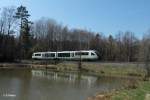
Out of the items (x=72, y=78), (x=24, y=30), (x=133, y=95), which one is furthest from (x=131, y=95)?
(x=24, y=30)

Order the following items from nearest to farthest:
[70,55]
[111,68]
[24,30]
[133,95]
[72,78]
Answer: [133,95]
[72,78]
[111,68]
[70,55]
[24,30]

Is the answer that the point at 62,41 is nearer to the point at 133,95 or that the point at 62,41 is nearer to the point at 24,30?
the point at 24,30

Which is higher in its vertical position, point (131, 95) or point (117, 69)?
point (117, 69)

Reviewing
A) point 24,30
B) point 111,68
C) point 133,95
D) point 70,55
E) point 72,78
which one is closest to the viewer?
point 133,95

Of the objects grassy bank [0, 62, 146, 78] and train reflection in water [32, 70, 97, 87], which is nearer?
train reflection in water [32, 70, 97, 87]

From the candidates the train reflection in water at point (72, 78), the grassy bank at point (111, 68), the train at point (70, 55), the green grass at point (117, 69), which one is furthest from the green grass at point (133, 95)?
the train at point (70, 55)

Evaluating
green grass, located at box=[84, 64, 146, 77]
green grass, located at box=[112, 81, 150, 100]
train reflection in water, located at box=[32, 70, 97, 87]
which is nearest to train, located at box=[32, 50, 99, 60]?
green grass, located at box=[84, 64, 146, 77]

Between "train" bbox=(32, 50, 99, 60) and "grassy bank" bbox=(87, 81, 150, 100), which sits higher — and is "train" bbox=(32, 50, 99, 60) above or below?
above

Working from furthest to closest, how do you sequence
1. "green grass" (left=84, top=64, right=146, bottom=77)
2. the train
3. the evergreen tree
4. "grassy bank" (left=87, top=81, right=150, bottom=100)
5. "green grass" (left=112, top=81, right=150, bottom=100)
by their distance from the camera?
1. the evergreen tree
2. the train
3. "green grass" (left=84, top=64, right=146, bottom=77)
4. "green grass" (left=112, top=81, right=150, bottom=100)
5. "grassy bank" (left=87, top=81, right=150, bottom=100)

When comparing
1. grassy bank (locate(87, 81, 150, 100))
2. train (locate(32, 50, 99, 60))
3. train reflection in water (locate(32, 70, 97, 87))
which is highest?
train (locate(32, 50, 99, 60))

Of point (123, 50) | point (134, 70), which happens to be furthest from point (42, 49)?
point (134, 70)

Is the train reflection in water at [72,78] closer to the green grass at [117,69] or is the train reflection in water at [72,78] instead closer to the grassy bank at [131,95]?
the green grass at [117,69]

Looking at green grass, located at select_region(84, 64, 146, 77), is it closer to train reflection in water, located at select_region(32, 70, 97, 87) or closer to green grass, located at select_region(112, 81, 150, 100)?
train reflection in water, located at select_region(32, 70, 97, 87)

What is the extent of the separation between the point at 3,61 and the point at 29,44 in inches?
695
